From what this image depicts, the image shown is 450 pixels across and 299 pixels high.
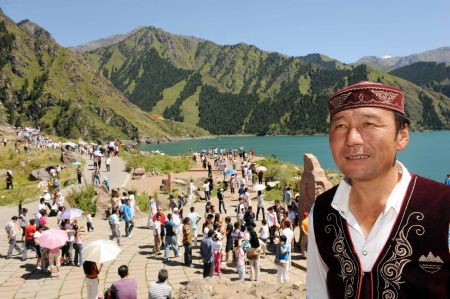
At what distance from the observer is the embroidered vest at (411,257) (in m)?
1.62

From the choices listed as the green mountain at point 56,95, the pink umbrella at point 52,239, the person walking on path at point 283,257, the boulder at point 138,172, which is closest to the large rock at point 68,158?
the boulder at point 138,172

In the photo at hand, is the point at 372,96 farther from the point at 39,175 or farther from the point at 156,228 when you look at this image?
the point at 39,175

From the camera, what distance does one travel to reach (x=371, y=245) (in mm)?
1806

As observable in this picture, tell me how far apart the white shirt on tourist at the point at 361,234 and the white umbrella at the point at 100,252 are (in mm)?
7729

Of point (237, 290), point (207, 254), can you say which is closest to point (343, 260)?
point (237, 290)

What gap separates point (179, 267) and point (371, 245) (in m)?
11.1

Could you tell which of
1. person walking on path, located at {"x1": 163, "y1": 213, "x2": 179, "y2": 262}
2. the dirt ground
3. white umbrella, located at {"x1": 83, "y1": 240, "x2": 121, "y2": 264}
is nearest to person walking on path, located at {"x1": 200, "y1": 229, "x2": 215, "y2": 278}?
person walking on path, located at {"x1": 163, "y1": 213, "x2": 179, "y2": 262}

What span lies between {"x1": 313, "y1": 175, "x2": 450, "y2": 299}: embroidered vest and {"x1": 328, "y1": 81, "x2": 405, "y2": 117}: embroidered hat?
15.3 inches

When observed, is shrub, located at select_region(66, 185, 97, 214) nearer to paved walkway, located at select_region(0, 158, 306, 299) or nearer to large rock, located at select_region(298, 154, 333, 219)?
paved walkway, located at select_region(0, 158, 306, 299)

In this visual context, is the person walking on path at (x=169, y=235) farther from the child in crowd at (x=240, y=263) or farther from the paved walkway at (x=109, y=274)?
the child in crowd at (x=240, y=263)

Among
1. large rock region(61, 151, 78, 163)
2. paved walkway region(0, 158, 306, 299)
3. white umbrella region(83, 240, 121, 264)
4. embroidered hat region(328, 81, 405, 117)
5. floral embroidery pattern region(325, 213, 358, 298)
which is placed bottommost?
paved walkway region(0, 158, 306, 299)

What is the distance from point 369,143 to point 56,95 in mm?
142741

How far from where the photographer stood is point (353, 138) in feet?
5.82

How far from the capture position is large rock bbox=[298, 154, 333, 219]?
570 inches
